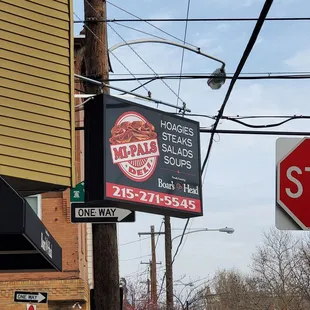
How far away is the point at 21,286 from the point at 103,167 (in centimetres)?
1200

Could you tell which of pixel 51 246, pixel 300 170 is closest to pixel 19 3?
pixel 51 246

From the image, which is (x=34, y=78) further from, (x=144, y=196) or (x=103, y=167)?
(x=144, y=196)

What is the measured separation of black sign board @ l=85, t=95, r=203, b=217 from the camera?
26.2ft

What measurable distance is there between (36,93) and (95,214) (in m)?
1.86

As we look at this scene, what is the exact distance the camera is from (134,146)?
8.38m

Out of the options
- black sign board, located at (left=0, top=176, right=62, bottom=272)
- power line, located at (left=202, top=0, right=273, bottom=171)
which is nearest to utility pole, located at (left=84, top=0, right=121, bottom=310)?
black sign board, located at (left=0, top=176, right=62, bottom=272)

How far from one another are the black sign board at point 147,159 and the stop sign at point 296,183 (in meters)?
2.11

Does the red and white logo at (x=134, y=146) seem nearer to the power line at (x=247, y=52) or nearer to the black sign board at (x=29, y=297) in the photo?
the power line at (x=247, y=52)

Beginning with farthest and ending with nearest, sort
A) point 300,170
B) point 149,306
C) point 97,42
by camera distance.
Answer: point 149,306, point 97,42, point 300,170

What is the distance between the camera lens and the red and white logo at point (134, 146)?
8148mm

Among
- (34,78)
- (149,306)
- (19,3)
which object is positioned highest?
(19,3)

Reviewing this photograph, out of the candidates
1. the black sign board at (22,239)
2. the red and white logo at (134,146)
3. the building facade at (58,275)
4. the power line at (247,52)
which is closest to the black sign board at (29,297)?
the black sign board at (22,239)

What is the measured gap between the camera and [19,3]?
8359 mm

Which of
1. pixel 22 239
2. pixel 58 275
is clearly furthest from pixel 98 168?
pixel 58 275
